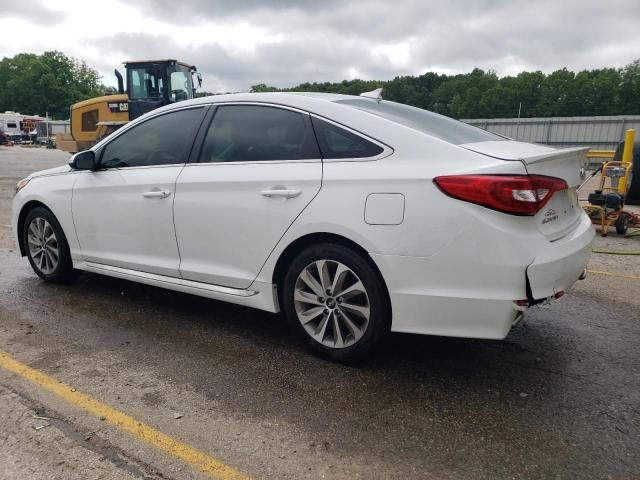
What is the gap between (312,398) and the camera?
291 centimetres

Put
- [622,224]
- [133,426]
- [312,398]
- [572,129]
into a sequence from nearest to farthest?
[133,426] → [312,398] → [622,224] → [572,129]

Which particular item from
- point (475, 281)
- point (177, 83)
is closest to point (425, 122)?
point (475, 281)

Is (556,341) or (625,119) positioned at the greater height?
(625,119)

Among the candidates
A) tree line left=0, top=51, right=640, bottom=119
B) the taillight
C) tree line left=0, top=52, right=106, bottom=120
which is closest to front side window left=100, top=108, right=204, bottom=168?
the taillight

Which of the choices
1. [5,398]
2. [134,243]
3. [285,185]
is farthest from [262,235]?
[5,398]

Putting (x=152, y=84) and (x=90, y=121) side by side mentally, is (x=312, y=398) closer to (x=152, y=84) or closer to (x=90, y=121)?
(x=152, y=84)

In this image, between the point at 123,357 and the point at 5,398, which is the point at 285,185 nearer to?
the point at 123,357

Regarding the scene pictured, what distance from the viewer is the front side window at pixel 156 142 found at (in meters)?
3.97

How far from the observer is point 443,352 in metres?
3.55

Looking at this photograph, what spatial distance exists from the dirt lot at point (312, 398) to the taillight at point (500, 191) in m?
1.09

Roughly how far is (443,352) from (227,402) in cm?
152

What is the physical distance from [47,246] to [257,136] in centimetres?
262

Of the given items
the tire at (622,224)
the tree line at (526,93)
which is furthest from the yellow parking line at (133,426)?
the tree line at (526,93)

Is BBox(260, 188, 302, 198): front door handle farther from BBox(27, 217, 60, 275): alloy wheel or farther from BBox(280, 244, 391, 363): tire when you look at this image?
BBox(27, 217, 60, 275): alloy wheel
